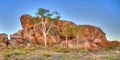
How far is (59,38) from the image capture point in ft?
294

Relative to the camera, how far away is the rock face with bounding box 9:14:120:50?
79.9 m

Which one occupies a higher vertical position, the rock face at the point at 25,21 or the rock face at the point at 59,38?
the rock face at the point at 25,21

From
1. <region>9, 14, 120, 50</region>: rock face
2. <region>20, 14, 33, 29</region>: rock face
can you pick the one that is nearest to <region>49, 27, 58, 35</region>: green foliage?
<region>9, 14, 120, 50</region>: rock face

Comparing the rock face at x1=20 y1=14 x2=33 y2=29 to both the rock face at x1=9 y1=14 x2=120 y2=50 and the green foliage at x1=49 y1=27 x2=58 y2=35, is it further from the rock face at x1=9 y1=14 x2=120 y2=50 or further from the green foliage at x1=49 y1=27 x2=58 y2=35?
the green foliage at x1=49 y1=27 x2=58 y2=35

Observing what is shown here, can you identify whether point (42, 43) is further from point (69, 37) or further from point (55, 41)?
point (69, 37)

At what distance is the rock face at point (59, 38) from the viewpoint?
7994cm

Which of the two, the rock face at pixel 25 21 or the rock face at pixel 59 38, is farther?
the rock face at pixel 25 21

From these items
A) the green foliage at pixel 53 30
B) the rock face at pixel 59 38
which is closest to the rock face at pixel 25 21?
the rock face at pixel 59 38

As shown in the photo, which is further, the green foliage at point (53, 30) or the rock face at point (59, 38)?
the green foliage at point (53, 30)

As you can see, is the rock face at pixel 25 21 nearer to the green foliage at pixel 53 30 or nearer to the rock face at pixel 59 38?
the rock face at pixel 59 38

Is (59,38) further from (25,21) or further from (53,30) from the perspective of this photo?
(25,21)

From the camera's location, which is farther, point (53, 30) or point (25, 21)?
point (25, 21)

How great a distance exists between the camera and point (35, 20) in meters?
77.6

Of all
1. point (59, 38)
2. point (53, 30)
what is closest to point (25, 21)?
point (59, 38)
